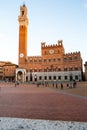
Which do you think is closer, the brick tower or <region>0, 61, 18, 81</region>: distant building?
the brick tower

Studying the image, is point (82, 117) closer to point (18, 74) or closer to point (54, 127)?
point (54, 127)

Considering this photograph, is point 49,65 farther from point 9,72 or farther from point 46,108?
point 46,108

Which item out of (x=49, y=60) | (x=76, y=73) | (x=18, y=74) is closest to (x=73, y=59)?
(x=76, y=73)

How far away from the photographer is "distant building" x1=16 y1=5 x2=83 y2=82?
61.2 meters

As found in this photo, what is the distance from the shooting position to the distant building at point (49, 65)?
61250 mm

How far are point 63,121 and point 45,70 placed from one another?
57.0 m

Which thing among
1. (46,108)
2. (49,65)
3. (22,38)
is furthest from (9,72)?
(46,108)

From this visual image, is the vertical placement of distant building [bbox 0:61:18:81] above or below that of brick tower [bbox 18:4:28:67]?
below

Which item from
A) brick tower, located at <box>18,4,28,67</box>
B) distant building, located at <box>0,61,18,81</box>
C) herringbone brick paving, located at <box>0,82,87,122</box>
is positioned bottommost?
herringbone brick paving, located at <box>0,82,87,122</box>

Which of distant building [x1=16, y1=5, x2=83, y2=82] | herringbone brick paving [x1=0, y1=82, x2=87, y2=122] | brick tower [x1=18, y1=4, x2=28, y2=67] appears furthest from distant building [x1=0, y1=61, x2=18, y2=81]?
herringbone brick paving [x1=0, y1=82, x2=87, y2=122]

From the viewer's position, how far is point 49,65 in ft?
210

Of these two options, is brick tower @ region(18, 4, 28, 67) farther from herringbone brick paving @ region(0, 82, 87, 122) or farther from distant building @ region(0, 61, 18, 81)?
herringbone brick paving @ region(0, 82, 87, 122)

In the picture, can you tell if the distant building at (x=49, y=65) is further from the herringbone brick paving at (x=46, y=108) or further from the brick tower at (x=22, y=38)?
the herringbone brick paving at (x=46, y=108)

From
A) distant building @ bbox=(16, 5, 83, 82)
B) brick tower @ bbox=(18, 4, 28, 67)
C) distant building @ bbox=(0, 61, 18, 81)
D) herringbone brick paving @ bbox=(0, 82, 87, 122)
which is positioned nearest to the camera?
herringbone brick paving @ bbox=(0, 82, 87, 122)
